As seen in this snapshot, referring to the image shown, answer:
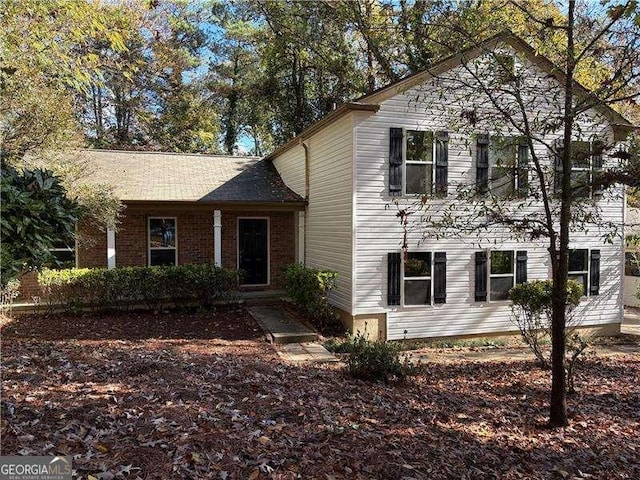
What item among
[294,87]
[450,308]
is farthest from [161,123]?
[450,308]

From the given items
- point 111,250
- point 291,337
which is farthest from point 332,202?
point 111,250

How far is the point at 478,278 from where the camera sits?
981 centimetres

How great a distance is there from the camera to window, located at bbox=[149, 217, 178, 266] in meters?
12.1

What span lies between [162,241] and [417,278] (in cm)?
696

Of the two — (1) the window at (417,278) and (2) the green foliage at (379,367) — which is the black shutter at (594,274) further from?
(2) the green foliage at (379,367)

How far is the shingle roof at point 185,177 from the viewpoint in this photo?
37.7 feet

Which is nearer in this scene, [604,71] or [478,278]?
[604,71]

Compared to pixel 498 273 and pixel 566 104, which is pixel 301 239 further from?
pixel 566 104

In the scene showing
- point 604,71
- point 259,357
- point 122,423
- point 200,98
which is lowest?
point 259,357

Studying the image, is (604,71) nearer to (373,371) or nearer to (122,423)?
(373,371)

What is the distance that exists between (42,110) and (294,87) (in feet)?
53.9

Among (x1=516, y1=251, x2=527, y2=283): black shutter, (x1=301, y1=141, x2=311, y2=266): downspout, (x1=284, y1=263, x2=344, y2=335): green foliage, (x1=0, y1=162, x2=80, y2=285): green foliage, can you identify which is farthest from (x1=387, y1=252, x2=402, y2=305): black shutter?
(x1=0, y1=162, x2=80, y2=285): green foliage

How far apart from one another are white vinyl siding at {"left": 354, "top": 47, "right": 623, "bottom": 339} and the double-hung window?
0.82 meters

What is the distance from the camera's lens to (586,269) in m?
10.6
